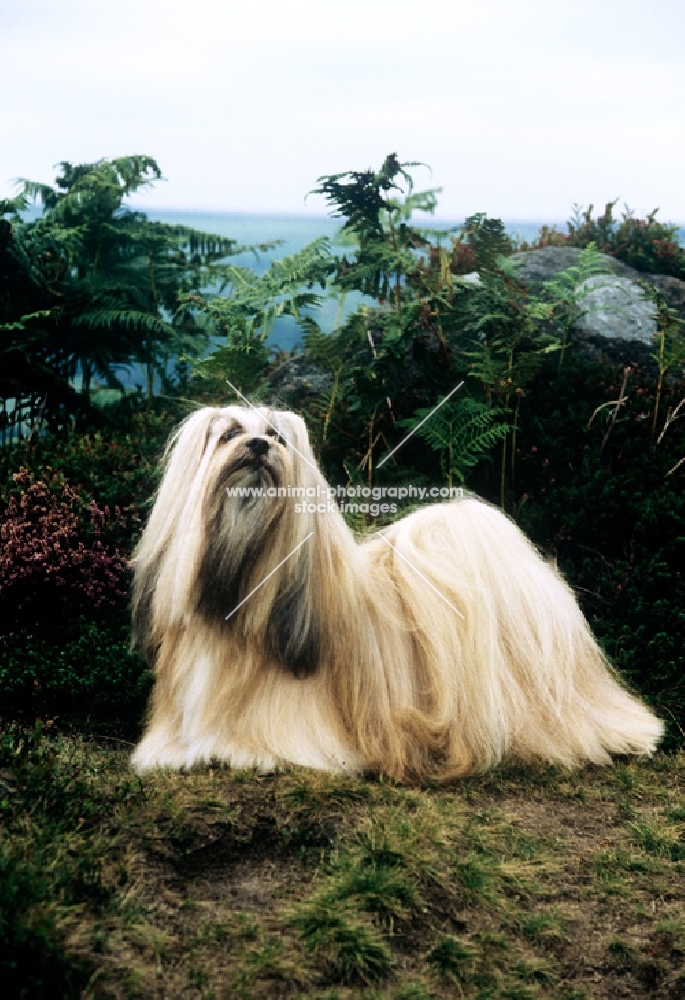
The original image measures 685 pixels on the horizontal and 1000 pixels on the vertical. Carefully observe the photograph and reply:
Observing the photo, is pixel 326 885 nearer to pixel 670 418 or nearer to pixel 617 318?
pixel 670 418

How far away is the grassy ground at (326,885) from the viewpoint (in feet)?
8.70

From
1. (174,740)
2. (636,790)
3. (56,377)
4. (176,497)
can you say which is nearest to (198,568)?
(176,497)

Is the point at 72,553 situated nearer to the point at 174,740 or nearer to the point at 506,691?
the point at 174,740

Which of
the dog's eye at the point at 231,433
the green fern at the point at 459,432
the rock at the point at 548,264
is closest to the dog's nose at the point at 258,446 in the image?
the dog's eye at the point at 231,433

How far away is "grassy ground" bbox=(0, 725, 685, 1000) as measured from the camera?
8.70ft

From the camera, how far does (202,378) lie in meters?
5.43

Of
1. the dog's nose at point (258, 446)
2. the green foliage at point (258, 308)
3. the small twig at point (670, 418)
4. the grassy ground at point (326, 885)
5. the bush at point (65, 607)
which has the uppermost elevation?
the green foliage at point (258, 308)

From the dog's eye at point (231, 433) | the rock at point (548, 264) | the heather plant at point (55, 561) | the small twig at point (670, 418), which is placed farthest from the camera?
the rock at point (548, 264)

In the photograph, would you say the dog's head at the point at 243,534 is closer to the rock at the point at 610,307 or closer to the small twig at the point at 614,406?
the small twig at the point at 614,406

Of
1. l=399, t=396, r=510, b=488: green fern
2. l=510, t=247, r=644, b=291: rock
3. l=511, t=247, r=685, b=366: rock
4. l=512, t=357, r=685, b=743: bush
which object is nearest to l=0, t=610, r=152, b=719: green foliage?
l=399, t=396, r=510, b=488: green fern

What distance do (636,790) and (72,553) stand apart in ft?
8.81

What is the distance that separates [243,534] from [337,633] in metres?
0.59

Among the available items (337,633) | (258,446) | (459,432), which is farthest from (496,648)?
(459,432)

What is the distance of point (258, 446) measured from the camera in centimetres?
335
